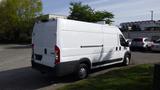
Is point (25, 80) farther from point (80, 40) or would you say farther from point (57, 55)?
point (80, 40)

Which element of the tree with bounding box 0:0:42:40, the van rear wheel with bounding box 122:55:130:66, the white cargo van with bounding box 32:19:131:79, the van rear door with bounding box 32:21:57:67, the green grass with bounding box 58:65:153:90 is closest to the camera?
the green grass with bounding box 58:65:153:90

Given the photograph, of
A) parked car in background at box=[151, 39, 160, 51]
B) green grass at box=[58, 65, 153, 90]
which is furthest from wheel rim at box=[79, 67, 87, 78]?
parked car in background at box=[151, 39, 160, 51]

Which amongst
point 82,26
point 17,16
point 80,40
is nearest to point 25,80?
point 80,40

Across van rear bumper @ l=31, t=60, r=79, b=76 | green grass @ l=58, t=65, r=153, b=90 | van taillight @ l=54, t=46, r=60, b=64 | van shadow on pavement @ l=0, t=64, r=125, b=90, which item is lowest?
van shadow on pavement @ l=0, t=64, r=125, b=90

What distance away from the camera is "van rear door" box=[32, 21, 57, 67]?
414 inches

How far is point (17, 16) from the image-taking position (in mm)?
58375

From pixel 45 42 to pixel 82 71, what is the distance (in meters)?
1.98

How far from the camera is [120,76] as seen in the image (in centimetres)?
1141

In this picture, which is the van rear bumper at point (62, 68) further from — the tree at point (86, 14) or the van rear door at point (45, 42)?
the tree at point (86, 14)

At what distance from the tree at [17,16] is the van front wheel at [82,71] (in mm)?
46684

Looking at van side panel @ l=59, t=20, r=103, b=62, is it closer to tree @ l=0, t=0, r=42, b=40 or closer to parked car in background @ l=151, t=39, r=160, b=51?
parked car in background @ l=151, t=39, r=160, b=51

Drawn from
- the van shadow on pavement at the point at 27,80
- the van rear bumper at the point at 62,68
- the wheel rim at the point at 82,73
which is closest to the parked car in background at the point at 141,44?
the van shadow on pavement at the point at 27,80

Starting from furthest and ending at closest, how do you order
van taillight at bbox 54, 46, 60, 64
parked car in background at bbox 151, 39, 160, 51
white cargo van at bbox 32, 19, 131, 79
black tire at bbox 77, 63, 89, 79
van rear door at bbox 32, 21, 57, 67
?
parked car in background at bbox 151, 39, 160, 51 < black tire at bbox 77, 63, 89, 79 < van rear door at bbox 32, 21, 57, 67 < white cargo van at bbox 32, 19, 131, 79 < van taillight at bbox 54, 46, 60, 64

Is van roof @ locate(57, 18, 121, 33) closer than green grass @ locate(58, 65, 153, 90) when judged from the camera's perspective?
No
